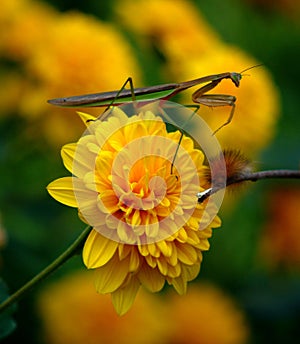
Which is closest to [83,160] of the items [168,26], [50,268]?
[50,268]

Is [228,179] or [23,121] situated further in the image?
[23,121]

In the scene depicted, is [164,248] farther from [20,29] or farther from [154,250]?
[20,29]

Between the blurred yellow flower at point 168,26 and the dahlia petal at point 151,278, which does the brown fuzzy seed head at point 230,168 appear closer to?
the dahlia petal at point 151,278

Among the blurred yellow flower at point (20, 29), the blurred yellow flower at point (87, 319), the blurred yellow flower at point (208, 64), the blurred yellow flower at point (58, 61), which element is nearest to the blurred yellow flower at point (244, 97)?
the blurred yellow flower at point (208, 64)

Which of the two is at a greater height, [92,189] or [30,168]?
[92,189]

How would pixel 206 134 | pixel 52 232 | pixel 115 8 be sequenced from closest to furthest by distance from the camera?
pixel 206 134, pixel 52 232, pixel 115 8

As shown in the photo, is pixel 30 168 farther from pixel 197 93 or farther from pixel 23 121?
pixel 197 93

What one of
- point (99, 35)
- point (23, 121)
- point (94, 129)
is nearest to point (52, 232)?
point (23, 121)

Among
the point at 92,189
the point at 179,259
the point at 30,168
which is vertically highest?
the point at 92,189
